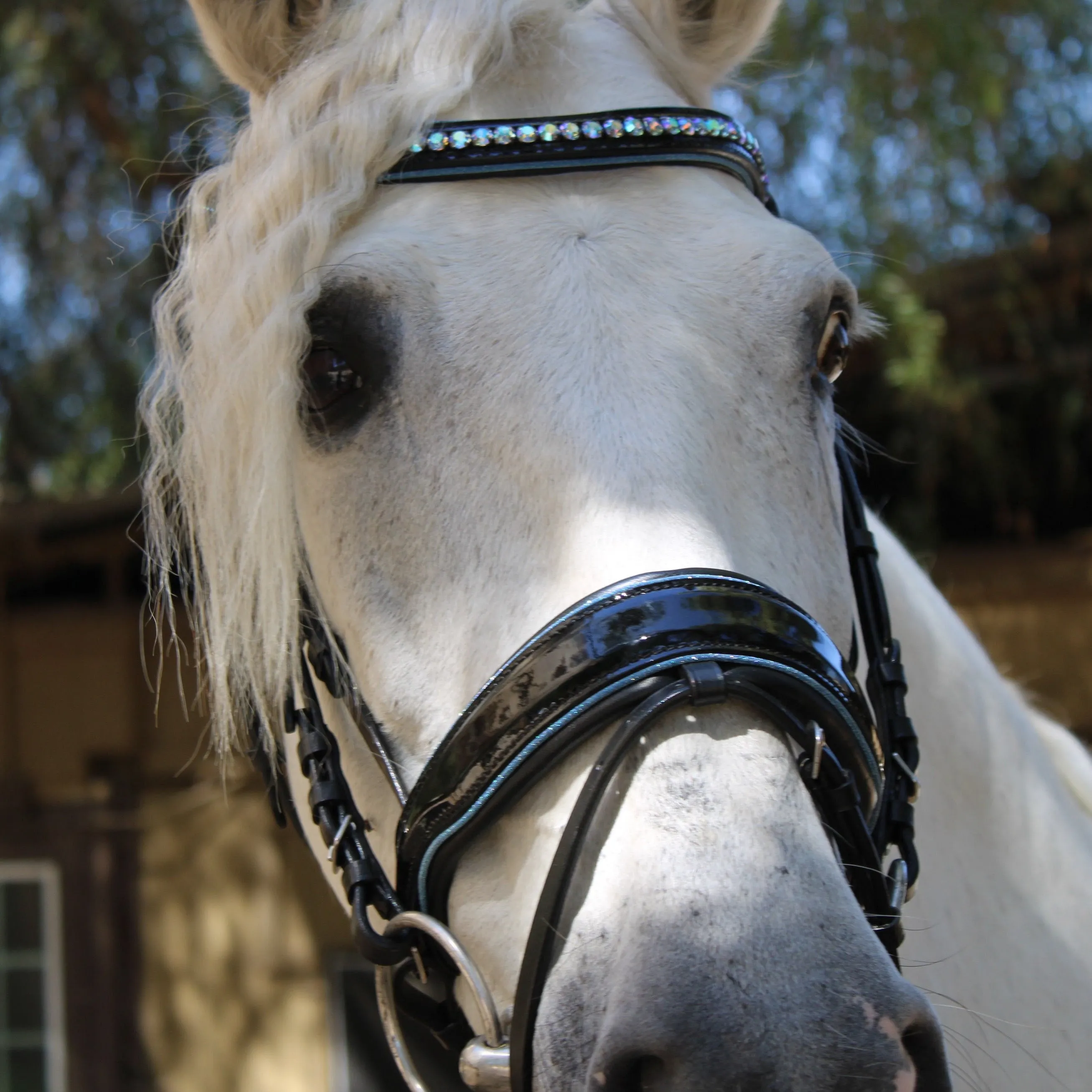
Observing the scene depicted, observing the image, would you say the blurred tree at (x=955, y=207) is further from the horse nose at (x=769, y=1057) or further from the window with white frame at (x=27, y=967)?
the window with white frame at (x=27, y=967)

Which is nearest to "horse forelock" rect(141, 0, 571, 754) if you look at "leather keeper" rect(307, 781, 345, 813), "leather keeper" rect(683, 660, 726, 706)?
"leather keeper" rect(307, 781, 345, 813)

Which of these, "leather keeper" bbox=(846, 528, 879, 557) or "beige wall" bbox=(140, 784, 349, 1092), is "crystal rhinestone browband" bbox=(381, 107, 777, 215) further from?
"beige wall" bbox=(140, 784, 349, 1092)

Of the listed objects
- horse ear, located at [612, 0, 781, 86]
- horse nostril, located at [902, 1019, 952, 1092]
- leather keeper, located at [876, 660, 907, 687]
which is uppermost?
horse ear, located at [612, 0, 781, 86]

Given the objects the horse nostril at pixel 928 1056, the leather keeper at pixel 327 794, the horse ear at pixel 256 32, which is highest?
the horse ear at pixel 256 32

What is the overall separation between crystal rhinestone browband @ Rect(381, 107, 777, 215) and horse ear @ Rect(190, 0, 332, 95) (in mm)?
311

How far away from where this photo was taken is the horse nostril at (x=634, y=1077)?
890 mm

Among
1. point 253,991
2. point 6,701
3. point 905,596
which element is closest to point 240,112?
point 905,596

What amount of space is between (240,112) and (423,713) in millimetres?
3050

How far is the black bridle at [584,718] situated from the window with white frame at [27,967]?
4.84 metres

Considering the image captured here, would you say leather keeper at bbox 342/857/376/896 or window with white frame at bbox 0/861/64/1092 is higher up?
leather keeper at bbox 342/857/376/896

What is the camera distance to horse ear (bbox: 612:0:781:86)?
1654mm

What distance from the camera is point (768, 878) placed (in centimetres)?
94

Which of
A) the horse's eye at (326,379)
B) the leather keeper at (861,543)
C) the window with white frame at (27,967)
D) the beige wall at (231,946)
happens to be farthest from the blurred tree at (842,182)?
the horse's eye at (326,379)

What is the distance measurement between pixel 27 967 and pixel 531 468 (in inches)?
214
